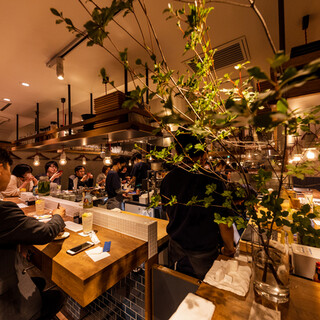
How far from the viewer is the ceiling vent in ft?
6.53

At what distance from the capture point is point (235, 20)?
67.0 inches

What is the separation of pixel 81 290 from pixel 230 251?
3.96 ft

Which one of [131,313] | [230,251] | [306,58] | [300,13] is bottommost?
[131,313]

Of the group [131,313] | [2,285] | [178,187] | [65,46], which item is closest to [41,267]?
[2,285]

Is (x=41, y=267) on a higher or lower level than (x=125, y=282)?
higher

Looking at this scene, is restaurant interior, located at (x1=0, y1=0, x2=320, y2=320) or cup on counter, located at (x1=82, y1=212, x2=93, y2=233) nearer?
restaurant interior, located at (x1=0, y1=0, x2=320, y2=320)

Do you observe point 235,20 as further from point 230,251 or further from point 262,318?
point 262,318

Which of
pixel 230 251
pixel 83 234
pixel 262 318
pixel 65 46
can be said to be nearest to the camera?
pixel 262 318

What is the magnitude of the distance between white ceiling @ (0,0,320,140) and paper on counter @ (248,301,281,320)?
2.23 meters

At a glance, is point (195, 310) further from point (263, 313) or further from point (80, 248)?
point (80, 248)

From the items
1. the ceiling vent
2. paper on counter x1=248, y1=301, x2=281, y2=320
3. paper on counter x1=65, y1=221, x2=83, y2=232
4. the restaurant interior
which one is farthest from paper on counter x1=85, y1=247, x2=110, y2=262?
the ceiling vent

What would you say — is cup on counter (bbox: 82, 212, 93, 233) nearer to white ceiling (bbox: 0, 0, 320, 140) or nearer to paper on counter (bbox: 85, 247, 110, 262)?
paper on counter (bbox: 85, 247, 110, 262)

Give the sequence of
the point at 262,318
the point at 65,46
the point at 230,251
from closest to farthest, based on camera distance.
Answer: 1. the point at 262,318
2. the point at 230,251
3. the point at 65,46

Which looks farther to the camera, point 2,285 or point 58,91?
point 58,91
